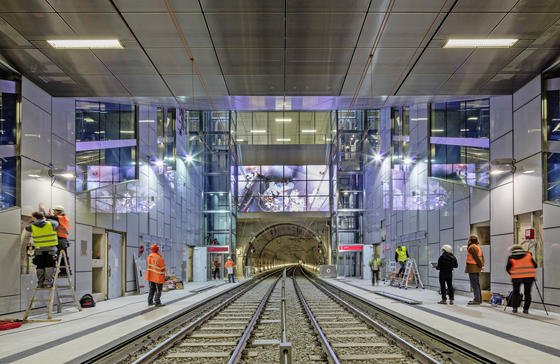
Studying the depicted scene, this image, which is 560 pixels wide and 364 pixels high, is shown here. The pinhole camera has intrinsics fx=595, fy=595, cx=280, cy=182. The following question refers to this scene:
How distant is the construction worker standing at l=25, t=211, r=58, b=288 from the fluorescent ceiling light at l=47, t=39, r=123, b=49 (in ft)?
10.6

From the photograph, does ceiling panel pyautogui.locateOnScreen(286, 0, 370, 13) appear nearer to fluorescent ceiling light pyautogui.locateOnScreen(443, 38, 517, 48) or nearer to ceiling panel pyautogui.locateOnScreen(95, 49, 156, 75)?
fluorescent ceiling light pyautogui.locateOnScreen(443, 38, 517, 48)

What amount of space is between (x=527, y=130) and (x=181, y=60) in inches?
299

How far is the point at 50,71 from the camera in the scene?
1200 cm

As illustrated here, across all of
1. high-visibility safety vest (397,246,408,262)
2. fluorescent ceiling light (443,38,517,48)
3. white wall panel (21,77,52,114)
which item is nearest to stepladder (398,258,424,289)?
high-visibility safety vest (397,246,408,262)

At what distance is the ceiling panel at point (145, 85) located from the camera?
42.4ft

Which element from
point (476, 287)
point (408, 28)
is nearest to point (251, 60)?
point (408, 28)

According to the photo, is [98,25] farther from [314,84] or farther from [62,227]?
[314,84]

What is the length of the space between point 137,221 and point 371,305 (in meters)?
9.40

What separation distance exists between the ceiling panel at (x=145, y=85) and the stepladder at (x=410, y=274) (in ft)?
37.8

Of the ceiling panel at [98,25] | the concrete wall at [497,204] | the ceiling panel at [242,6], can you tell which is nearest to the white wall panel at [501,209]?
the concrete wall at [497,204]

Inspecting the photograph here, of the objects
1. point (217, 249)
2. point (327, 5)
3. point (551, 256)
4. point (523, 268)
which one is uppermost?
point (327, 5)

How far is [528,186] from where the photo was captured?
13.0 metres

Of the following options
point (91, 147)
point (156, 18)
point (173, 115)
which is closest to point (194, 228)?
point (173, 115)

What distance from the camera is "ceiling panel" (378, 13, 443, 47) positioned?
9.55m
